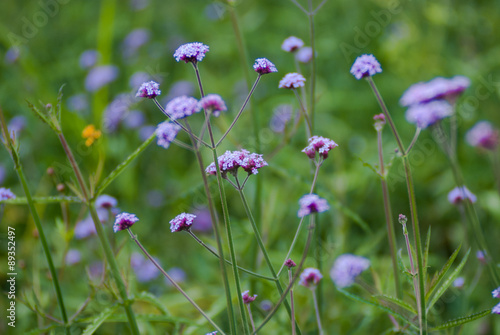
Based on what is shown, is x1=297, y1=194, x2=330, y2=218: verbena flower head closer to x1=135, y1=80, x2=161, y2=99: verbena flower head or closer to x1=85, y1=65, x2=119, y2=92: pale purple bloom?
x1=135, y1=80, x2=161, y2=99: verbena flower head

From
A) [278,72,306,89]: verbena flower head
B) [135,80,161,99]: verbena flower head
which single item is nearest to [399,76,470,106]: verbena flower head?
[278,72,306,89]: verbena flower head

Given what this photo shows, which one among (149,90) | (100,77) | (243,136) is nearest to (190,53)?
(149,90)

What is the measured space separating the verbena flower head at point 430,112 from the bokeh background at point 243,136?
1.89 ft

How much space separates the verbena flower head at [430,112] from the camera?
3.61ft

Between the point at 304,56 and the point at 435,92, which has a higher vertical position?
the point at 304,56

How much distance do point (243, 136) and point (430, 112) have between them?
6.80 feet

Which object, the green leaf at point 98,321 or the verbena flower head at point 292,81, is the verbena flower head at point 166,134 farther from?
the green leaf at point 98,321

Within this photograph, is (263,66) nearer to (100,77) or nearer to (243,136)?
(243,136)

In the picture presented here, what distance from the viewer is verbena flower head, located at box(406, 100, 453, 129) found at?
110cm

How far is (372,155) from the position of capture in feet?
10.2

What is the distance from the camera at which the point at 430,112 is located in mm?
1107

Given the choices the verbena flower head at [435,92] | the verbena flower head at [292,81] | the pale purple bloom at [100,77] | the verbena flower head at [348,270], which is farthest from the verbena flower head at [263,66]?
the pale purple bloom at [100,77]

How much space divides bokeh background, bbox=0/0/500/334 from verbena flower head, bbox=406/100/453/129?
0.58m

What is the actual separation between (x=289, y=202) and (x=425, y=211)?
36.7 inches
